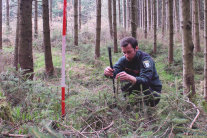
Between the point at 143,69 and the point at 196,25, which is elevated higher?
the point at 196,25

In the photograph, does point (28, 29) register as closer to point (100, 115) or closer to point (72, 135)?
point (100, 115)

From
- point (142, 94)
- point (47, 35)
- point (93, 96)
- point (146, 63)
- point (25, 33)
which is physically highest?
point (47, 35)

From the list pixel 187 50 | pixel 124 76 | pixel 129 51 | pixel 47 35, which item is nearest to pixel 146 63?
pixel 129 51

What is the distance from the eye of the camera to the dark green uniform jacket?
3.29m

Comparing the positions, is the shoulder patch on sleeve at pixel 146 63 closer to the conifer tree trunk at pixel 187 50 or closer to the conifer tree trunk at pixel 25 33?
the conifer tree trunk at pixel 187 50

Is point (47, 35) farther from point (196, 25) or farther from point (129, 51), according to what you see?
point (196, 25)

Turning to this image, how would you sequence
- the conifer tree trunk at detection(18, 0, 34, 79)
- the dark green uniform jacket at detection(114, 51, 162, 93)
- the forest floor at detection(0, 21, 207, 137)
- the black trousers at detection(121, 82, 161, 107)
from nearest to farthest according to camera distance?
the forest floor at detection(0, 21, 207, 137), the black trousers at detection(121, 82, 161, 107), the dark green uniform jacket at detection(114, 51, 162, 93), the conifer tree trunk at detection(18, 0, 34, 79)

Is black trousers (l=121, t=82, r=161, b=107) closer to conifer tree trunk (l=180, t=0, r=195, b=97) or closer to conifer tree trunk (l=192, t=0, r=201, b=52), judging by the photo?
conifer tree trunk (l=180, t=0, r=195, b=97)

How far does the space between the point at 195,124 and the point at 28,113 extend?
1.88 metres

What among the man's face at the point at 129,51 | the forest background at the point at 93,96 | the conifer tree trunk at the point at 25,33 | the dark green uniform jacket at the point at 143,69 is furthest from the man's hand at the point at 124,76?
the conifer tree trunk at the point at 25,33

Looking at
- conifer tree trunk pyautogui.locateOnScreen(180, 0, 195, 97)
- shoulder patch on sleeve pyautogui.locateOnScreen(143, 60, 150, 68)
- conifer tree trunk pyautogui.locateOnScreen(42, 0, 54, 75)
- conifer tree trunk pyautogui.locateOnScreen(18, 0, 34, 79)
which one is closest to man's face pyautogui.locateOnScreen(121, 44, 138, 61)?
shoulder patch on sleeve pyautogui.locateOnScreen(143, 60, 150, 68)

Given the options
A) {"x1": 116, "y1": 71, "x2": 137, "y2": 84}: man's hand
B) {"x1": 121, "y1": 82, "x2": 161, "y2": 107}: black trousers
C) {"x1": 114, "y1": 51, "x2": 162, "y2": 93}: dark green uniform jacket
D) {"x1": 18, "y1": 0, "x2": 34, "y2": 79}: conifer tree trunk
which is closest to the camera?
{"x1": 121, "y1": 82, "x2": 161, "y2": 107}: black trousers

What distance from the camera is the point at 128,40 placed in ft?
11.2

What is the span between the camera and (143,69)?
3338 mm
